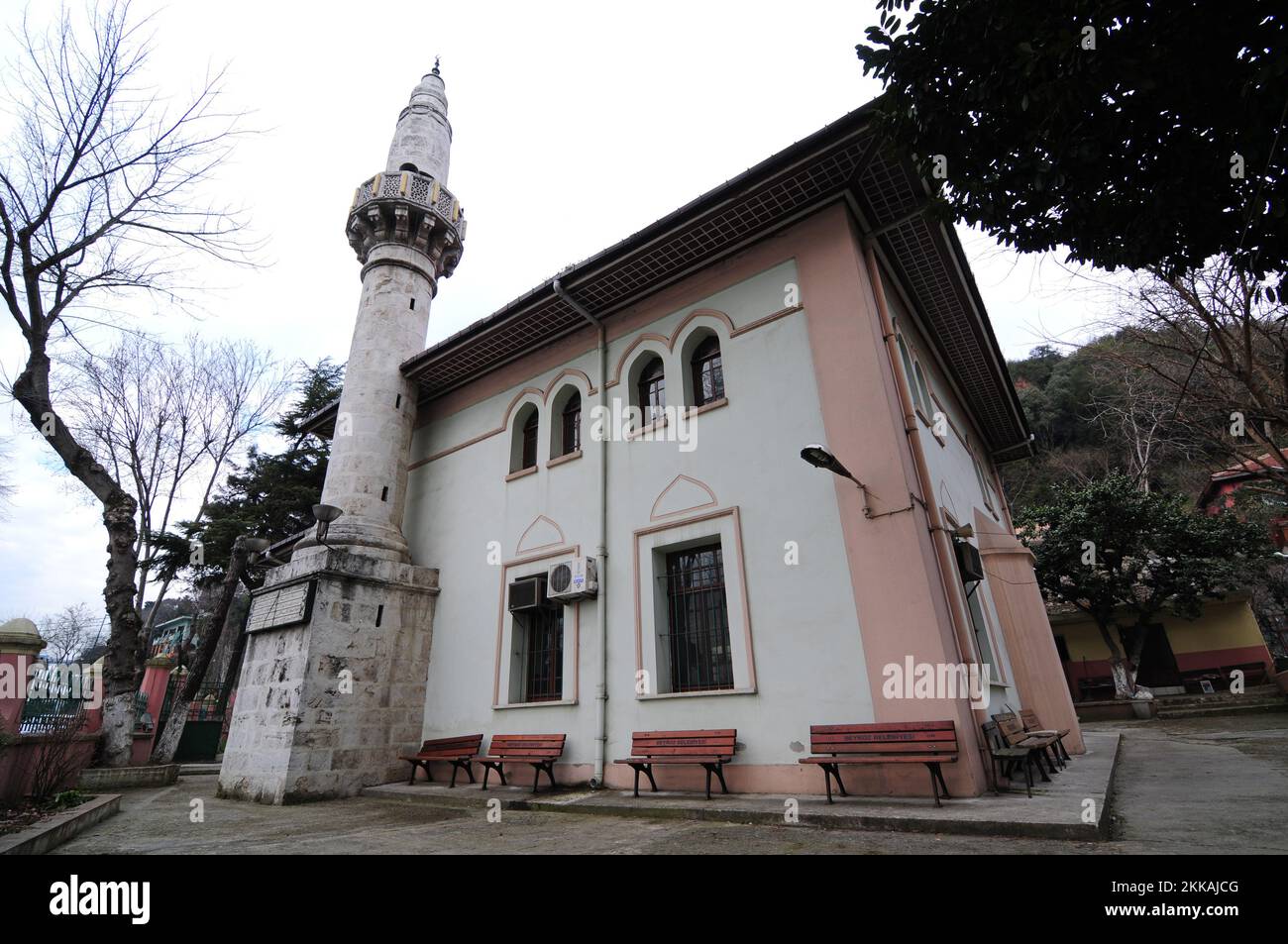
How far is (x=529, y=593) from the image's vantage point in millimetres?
9406

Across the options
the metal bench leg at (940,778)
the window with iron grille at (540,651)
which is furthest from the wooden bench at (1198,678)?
the window with iron grille at (540,651)

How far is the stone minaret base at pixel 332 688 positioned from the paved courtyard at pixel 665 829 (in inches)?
18.6

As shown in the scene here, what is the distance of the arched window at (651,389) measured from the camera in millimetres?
9422

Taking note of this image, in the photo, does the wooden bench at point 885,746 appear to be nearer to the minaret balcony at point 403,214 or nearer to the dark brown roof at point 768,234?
the dark brown roof at point 768,234

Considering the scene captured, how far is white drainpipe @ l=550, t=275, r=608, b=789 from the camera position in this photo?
7940 millimetres

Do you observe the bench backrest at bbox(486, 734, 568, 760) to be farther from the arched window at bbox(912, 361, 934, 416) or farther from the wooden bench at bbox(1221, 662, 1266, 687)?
the wooden bench at bbox(1221, 662, 1266, 687)

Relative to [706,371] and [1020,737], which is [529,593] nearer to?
[706,371]

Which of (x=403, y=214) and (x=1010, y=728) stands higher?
(x=403, y=214)

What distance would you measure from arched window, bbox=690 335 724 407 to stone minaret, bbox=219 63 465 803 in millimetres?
5987

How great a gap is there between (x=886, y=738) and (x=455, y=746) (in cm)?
651

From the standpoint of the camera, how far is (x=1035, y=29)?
13.4 ft

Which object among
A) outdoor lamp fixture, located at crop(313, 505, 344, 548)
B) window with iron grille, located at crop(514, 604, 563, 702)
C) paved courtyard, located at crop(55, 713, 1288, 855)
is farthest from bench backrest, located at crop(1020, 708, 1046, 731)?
outdoor lamp fixture, located at crop(313, 505, 344, 548)

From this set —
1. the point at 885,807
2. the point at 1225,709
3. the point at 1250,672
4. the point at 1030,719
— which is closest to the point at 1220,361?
the point at 1030,719

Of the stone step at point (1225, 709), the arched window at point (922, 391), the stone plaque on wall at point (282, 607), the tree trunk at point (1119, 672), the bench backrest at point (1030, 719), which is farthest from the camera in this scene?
the tree trunk at point (1119, 672)
